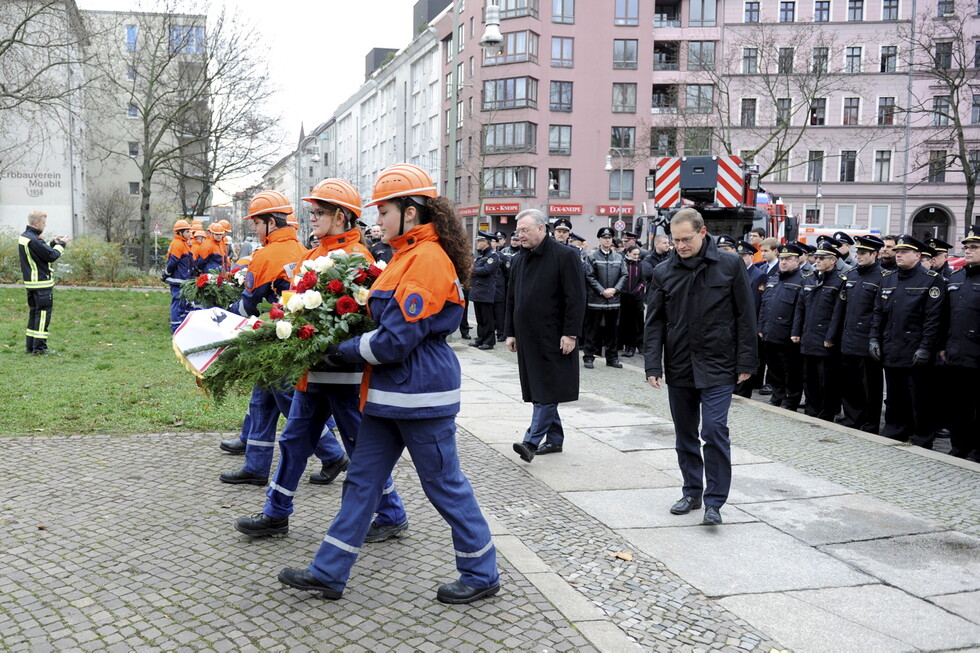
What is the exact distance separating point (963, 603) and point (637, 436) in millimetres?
4126

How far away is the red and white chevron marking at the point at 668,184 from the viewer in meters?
17.6

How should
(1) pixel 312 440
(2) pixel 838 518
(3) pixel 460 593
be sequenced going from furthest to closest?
(2) pixel 838 518 → (1) pixel 312 440 → (3) pixel 460 593

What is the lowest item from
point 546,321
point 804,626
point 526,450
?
point 804,626

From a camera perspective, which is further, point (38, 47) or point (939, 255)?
point (38, 47)

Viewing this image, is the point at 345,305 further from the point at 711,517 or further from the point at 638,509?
the point at 711,517

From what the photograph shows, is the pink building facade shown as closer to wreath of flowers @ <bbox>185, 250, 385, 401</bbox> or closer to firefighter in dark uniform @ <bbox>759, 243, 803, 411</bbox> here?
firefighter in dark uniform @ <bbox>759, 243, 803, 411</bbox>

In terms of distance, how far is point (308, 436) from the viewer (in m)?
5.07

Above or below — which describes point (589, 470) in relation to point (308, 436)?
below

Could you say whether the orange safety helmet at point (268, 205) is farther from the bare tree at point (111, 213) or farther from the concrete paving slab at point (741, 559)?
→ the bare tree at point (111, 213)

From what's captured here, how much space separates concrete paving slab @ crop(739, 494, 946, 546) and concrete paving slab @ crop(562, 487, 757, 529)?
0.82ft

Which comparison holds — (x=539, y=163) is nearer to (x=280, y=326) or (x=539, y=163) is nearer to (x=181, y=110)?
(x=181, y=110)

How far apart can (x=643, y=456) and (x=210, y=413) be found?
14.7 feet

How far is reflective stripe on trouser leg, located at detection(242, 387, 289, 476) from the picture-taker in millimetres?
6062

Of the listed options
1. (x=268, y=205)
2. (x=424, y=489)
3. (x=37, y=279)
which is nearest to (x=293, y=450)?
(x=424, y=489)
